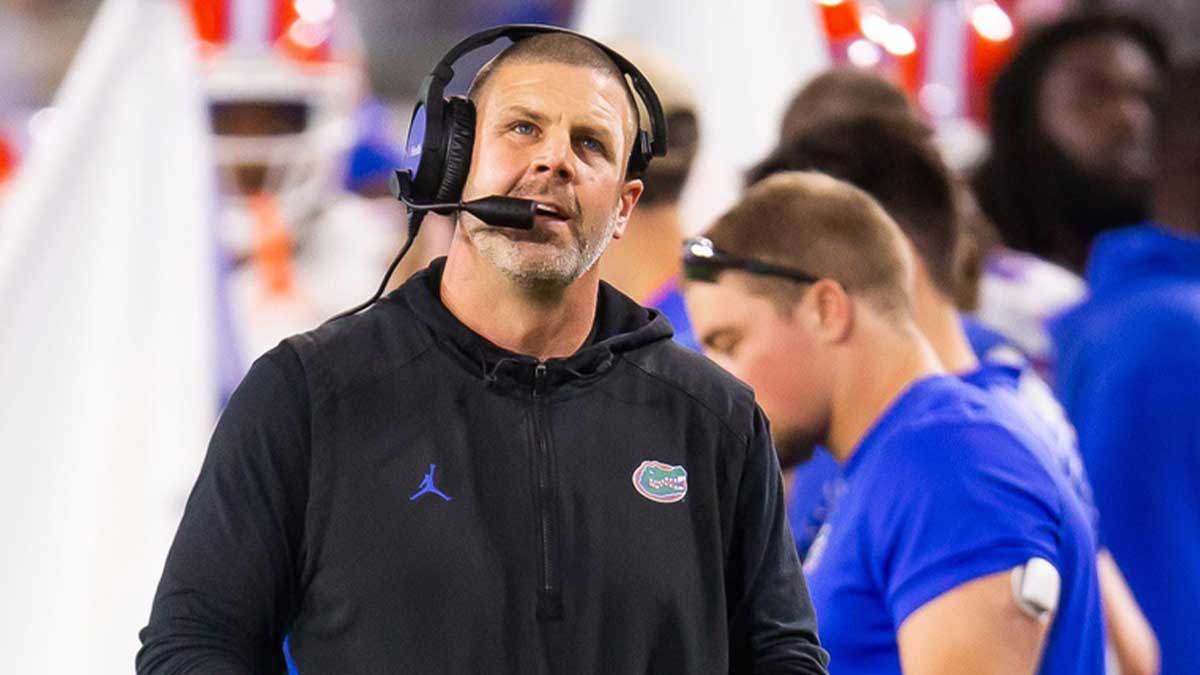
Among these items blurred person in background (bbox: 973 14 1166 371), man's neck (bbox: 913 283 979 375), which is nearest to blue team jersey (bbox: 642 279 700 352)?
man's neck (bbox: 913 283 979 375)

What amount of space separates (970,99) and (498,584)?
513 cm

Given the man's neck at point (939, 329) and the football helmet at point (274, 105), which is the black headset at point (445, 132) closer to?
the man's neck at point (939, 329)

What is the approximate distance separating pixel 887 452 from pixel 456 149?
0.91 m

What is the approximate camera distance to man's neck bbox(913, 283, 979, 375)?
10.3 feet

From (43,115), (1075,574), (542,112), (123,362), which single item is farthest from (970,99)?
(542,112)

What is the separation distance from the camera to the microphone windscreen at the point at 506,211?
1856mm

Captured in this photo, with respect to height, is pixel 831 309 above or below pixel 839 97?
below

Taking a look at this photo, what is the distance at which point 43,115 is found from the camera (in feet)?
23.0

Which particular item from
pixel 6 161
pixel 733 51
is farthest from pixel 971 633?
pixel 6 161

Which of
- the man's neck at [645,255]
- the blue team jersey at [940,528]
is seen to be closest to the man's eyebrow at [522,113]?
the blue team jersey at [940,528]

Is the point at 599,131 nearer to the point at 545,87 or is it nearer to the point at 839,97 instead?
the point at 545,87

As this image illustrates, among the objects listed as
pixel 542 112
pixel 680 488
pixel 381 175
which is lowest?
pixel 381 175

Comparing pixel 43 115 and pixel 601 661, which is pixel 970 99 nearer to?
pixel 43 115

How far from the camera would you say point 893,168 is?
130 inches
